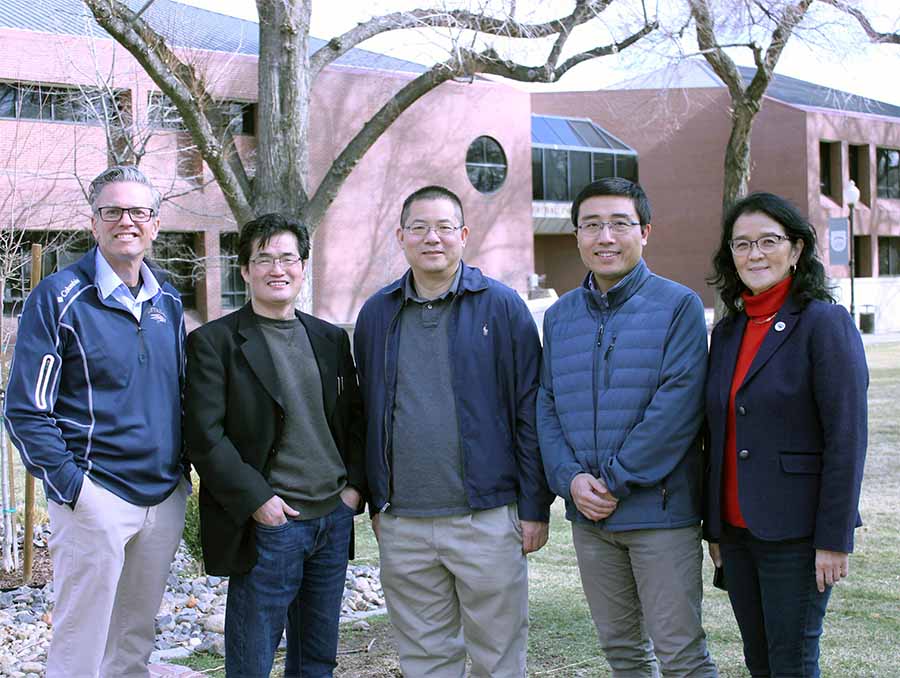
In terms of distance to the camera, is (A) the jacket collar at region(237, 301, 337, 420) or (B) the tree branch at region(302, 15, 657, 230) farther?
(B) the tree branch at region(302, 15, 657, 230)

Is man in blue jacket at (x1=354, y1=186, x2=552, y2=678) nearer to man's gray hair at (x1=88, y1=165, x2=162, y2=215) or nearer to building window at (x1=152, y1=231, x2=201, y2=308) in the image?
man's gray hair at (x1=88, y1=165, x2=162, y2=215)

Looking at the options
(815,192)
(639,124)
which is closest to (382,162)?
(639,124)

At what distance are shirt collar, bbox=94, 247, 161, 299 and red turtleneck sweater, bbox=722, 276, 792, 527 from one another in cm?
217

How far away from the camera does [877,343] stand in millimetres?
29719

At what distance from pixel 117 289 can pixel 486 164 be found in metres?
27.3

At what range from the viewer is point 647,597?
348 cm

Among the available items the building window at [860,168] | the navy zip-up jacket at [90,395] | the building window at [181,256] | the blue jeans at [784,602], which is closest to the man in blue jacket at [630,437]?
the blue jeans at [784,602]

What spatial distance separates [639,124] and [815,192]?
727 centimetres

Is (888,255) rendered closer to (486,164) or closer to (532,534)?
(486,164)

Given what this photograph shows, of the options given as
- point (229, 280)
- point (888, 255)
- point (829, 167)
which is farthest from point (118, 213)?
point (888, 255)

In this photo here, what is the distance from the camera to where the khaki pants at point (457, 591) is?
3.69 meters

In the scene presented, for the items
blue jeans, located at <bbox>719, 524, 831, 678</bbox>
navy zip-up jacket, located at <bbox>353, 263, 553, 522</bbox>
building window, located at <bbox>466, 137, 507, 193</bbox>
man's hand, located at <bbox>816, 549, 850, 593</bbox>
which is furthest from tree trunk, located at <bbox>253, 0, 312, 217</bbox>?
building window, located at <bbox>466, 137, 507, 193</bbox>

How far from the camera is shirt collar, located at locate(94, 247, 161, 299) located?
3496 millimetres

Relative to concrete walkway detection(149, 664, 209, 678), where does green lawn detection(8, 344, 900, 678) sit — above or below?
below
